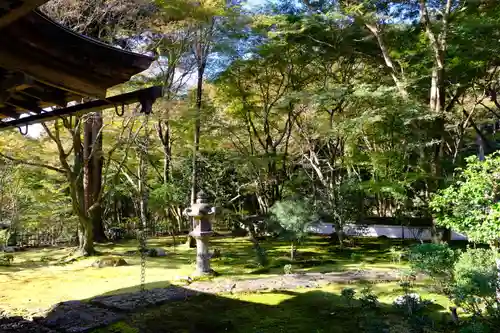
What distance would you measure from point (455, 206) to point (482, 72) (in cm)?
896

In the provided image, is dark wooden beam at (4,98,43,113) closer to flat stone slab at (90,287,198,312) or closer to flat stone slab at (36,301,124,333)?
flat stone slab at (36,301,124,333)

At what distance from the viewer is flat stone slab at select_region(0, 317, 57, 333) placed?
4617mm

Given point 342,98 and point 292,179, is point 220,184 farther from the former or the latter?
point 342,98

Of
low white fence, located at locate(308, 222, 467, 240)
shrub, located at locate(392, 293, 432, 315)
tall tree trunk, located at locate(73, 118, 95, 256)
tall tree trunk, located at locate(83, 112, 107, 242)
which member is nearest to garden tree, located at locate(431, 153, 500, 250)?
shrub, located at locate(392, 293, 432, 315)

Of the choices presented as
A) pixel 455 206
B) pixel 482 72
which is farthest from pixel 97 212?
pixel 482 72

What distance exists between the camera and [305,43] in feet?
43.7

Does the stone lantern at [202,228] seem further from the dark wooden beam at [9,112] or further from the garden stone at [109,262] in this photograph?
the dark wooden beam at [9,112]

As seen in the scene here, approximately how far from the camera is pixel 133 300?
609cm

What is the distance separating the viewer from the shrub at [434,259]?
4785 mm

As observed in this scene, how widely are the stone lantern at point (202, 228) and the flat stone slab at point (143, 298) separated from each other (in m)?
1.12

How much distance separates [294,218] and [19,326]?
20.6 ft

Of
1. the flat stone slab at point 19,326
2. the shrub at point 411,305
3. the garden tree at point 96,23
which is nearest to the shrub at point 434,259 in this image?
the shrub at point 411,305

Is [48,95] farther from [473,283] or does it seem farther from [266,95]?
[266,95]

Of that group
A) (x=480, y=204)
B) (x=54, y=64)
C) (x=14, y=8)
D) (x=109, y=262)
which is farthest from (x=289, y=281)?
(x=14, y=8)
